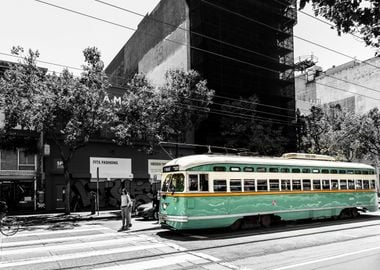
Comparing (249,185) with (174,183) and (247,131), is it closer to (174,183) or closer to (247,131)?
(174,183)

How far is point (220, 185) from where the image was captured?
552 inches

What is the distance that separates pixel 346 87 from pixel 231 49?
21.2 metres

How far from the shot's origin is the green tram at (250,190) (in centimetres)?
1345

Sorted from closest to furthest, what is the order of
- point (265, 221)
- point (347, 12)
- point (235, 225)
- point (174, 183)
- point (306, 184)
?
point (347, 12) < point (174, 183) < point (235, 225) < point (265, 221) < point (306, 184)

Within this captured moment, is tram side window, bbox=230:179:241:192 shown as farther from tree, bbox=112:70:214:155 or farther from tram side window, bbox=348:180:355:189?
tree, bbox=112:70:214:155

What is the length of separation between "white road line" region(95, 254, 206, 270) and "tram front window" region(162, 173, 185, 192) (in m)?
3.73

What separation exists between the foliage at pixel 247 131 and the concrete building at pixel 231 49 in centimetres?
230

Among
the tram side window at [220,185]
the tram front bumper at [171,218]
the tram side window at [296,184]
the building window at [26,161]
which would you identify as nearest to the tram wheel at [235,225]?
the tram side window at [220,185]

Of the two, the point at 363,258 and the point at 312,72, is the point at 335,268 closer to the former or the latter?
the point at 363,258

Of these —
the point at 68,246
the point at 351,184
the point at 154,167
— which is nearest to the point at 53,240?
the point at 68,246

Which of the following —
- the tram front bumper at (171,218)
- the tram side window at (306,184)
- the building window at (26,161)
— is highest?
the building window at (26,161)

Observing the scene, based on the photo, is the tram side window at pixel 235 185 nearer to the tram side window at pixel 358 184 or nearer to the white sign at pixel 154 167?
the tram side window at pixel 358 184

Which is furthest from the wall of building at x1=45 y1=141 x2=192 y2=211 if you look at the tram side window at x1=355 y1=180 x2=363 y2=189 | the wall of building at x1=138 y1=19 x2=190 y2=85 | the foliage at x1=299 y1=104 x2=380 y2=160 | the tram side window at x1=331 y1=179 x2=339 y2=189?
the foliage at x1=299 y1=104 x2=380 y2=160

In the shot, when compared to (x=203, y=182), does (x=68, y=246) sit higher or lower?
lower
